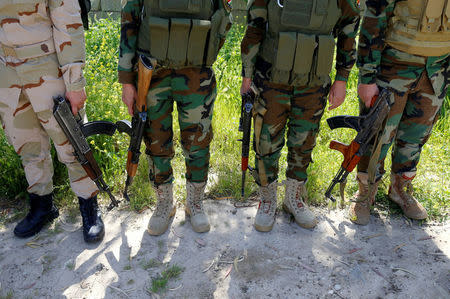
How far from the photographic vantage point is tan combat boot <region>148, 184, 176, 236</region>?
2873 mm

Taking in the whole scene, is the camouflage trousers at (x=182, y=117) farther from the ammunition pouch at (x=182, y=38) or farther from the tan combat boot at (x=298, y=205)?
the tan combat boot at (x=298, y=205)

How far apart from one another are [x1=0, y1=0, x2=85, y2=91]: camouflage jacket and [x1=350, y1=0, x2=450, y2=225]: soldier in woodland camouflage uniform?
1894mm

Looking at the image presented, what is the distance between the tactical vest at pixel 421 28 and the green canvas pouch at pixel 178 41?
1.41 metres

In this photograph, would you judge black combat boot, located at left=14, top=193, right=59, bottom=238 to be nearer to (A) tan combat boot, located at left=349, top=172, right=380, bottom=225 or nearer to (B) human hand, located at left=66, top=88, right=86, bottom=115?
(B) human hand, located at left=66, top=88, right=86, bottom=115

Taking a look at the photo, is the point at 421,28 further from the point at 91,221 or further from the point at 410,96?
the point at 91,221

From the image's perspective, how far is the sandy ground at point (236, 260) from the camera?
8.03ft

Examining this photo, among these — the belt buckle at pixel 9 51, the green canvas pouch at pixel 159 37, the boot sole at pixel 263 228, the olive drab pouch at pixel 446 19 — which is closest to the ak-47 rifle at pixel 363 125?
the olive drab pouch at pixel 446 19

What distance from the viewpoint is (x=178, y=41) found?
7.59 ft

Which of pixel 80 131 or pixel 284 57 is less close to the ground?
pixel 284 57

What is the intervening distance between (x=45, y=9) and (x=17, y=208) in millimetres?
1784

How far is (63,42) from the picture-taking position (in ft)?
7.63

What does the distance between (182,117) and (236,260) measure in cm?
107

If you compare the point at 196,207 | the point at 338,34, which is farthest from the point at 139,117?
the point at 338,34

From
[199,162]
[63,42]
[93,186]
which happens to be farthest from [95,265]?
[63,42]
